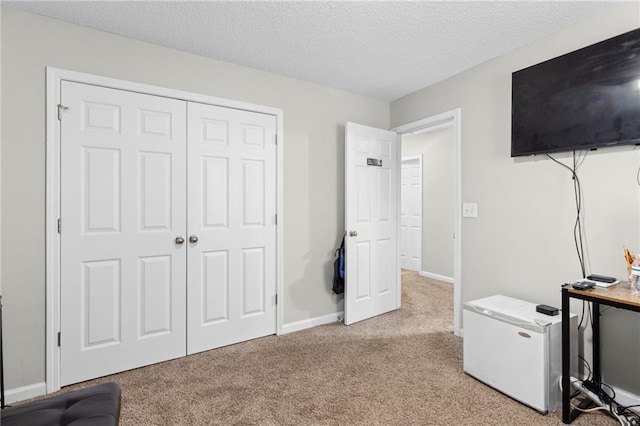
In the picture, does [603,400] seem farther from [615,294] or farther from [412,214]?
[412,214]

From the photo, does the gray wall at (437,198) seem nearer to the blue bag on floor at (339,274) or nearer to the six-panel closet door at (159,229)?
the blue bag on floor at (339,274)

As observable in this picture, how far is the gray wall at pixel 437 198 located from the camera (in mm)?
5113

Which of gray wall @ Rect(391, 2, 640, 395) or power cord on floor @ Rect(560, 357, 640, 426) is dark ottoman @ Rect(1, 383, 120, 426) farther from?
gray wall @ Rect(391, 2, 640, 395)

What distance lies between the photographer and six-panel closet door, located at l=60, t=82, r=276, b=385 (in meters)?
2.23

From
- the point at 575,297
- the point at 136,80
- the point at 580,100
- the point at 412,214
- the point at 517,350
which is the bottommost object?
the point at 517,350

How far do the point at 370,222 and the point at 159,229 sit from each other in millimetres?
2011

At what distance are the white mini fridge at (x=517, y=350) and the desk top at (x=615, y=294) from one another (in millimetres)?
295

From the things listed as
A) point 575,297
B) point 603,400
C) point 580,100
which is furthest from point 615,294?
point 580,100

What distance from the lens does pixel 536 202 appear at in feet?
7.86

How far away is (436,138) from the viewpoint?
17.5 ft

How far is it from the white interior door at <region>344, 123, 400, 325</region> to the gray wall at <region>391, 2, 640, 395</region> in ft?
2.25

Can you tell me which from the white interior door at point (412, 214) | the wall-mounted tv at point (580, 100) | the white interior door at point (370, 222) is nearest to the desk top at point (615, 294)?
the wall-mounted tv at point (580, 100)

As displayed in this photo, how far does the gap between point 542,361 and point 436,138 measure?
411cm

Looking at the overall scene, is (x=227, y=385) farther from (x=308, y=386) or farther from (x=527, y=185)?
(x=527, y=185)
